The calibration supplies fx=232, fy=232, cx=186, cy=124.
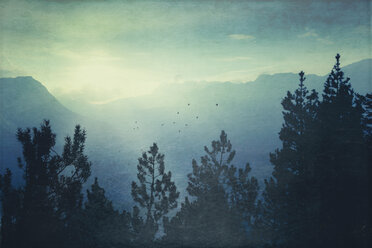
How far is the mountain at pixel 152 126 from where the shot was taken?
98125 millimetres

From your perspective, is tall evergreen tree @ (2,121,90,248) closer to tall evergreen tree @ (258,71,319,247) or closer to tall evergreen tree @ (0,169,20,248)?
tall evergreen tree @ (0,169,20,248)

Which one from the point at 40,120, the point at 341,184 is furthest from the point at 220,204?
the point at 40,120

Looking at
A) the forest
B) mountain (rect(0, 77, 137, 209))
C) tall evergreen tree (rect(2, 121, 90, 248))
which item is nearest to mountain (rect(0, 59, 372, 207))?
mountain (rect(0, 77, 137, 209))

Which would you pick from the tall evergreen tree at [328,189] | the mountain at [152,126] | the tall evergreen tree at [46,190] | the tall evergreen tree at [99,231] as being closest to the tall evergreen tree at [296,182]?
the tall evergreen tree at [328,189]

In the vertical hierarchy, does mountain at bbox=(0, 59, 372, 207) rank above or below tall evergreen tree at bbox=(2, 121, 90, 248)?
above

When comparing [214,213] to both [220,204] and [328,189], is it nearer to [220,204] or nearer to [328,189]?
[220,204]

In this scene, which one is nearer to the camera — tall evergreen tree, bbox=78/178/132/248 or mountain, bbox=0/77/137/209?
tall evergreen tree, bbox=78/178/132/248

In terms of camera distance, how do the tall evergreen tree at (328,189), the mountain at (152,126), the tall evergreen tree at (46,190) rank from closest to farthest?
the tall evergreen tree at (46,190) < the tall evergreen tree at (328,189) < the mountain at (152,126)

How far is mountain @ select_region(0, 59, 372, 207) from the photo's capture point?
9812cm

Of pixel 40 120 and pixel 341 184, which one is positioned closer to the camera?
pixel 341 184

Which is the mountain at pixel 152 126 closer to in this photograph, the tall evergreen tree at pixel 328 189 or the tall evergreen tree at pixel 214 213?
the tall evergreen tree at pixel 214 213

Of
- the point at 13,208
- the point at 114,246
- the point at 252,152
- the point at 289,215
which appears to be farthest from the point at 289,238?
the point at 252,152

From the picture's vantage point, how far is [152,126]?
11075cm

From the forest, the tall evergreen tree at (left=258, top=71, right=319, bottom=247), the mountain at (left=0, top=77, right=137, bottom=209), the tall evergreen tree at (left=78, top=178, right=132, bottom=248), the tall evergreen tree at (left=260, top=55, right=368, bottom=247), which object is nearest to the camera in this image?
the forest
